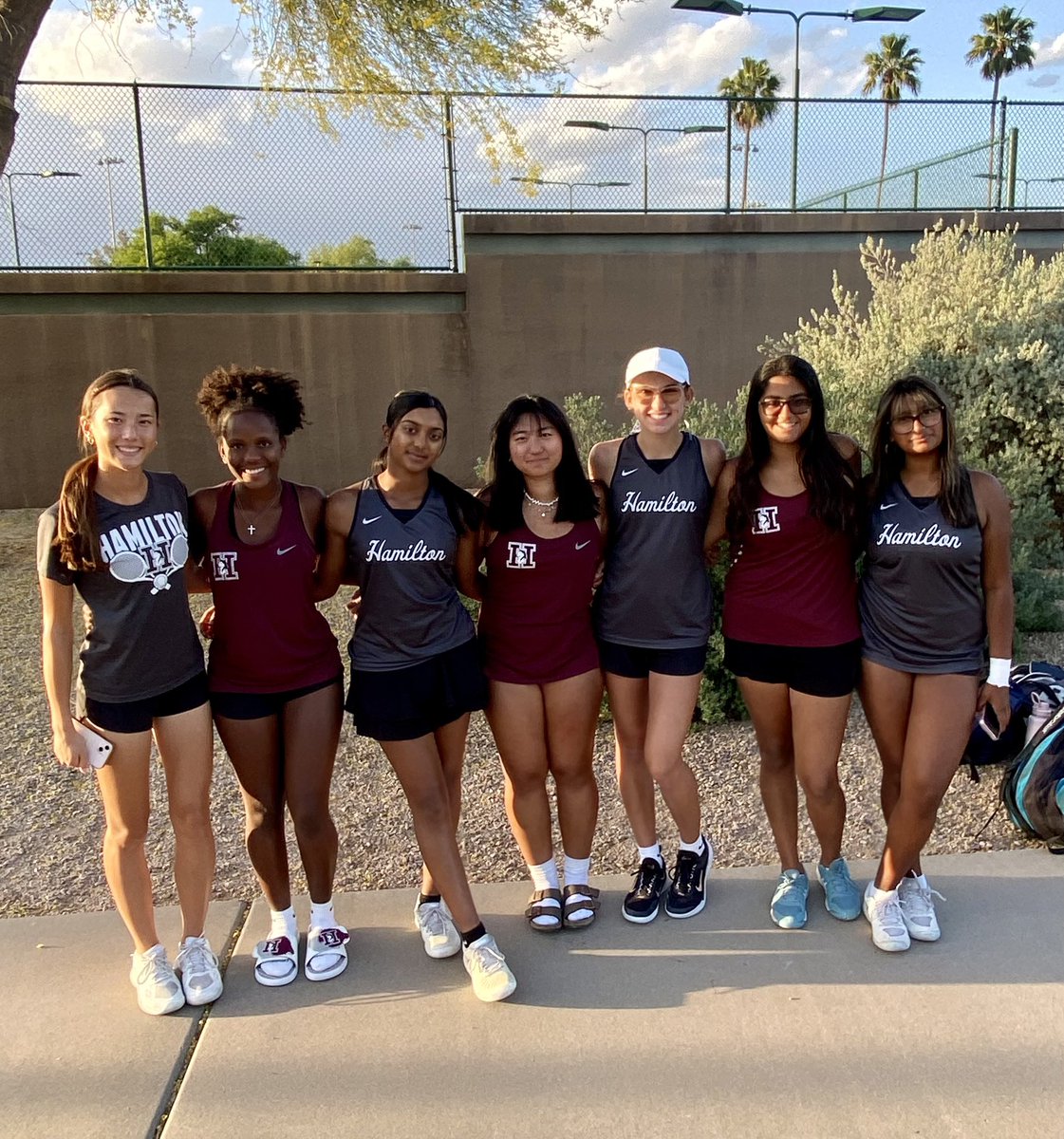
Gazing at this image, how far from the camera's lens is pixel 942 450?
2.87 m

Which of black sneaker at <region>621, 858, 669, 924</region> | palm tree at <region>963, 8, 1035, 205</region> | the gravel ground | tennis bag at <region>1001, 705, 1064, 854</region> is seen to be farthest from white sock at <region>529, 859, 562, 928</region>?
palm tree at <region>963, 8, 1035, 205</region>

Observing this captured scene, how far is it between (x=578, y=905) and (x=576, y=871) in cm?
10

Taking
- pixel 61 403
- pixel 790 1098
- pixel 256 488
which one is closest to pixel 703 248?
pixel 61 403

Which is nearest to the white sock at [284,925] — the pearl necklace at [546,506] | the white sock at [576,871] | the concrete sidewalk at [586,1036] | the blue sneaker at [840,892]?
the concrete sidewalk at [586,1036]

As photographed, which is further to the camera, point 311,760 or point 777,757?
point 777,757

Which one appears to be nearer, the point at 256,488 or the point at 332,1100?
the point at 332,1100

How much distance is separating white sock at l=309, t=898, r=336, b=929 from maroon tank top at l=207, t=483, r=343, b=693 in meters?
0.72

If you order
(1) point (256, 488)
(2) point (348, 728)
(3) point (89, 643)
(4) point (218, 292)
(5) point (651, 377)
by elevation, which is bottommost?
(2) point (348, 728)

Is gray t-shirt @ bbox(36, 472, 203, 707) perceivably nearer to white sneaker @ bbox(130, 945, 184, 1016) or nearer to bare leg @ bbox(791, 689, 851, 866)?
white sneaker @ bbox(130, 945, 184, 1016)

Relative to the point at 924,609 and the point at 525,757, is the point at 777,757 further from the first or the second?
the point at 525,757

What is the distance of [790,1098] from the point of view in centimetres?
233

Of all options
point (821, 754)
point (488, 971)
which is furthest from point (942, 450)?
point (488, 971)

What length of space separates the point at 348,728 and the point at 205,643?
1654mm

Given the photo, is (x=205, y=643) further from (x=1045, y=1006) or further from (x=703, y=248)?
(x=703, y=248)
